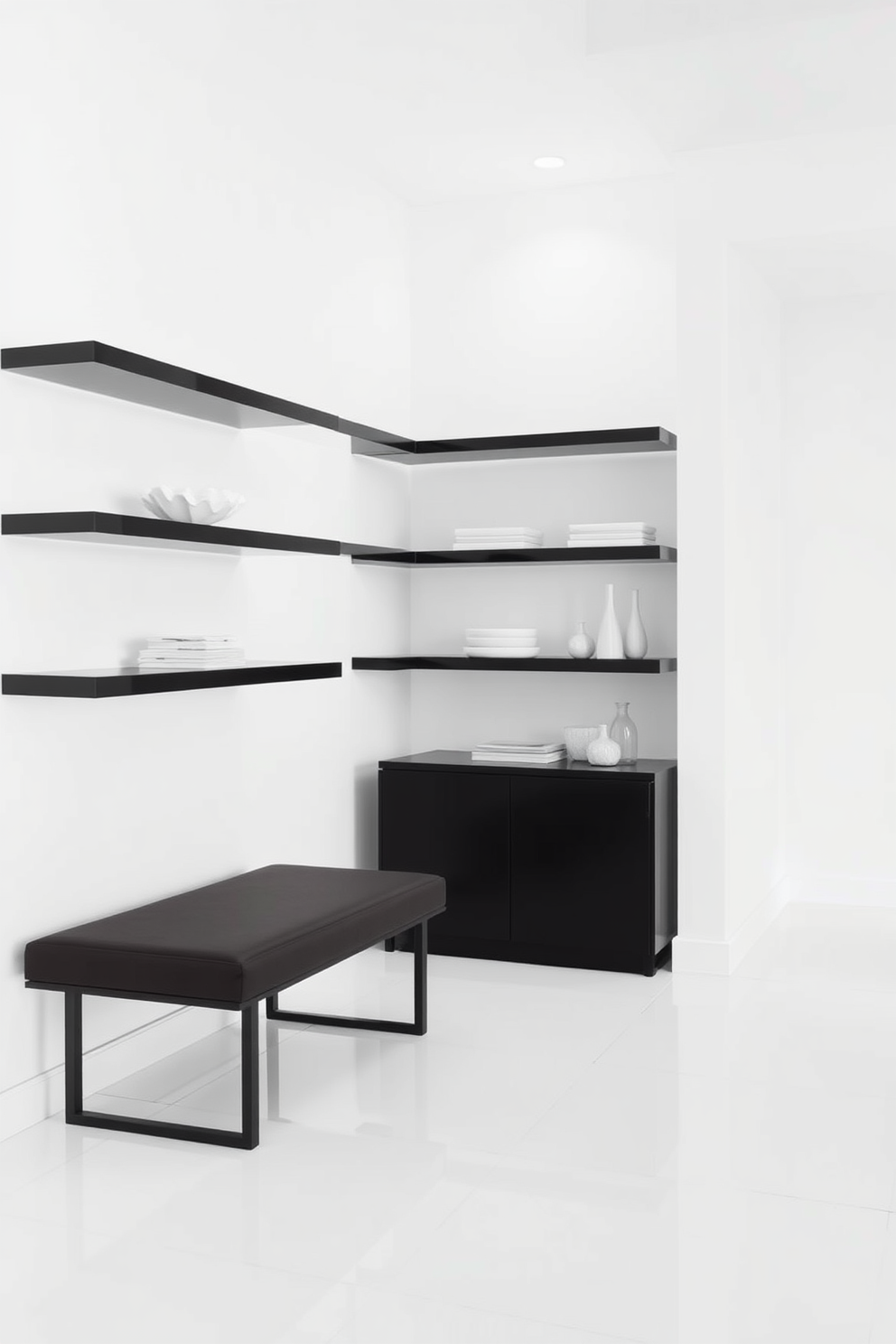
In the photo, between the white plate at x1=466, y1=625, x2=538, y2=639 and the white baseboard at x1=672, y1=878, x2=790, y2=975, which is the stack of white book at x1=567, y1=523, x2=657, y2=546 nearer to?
the white plate at x1=466, y1=625, x2=538, y2=639

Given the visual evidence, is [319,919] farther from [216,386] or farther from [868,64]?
[868,64]

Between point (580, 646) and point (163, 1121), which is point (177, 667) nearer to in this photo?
point (163, 1121)

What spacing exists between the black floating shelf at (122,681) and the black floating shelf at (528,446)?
5.16ft

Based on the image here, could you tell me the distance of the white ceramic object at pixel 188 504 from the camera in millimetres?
3439

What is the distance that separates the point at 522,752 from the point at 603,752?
326mm

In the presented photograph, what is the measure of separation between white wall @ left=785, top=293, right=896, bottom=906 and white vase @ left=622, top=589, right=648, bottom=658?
1182 mm

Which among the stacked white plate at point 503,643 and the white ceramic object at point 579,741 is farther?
the stacked white plate at point 503,643

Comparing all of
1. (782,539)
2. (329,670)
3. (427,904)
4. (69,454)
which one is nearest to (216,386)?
(69,454)

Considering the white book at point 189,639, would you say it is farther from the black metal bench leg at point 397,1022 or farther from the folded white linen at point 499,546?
the folded white linen at point 499,546

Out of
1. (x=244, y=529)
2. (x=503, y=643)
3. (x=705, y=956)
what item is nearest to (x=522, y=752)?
(x=503, y=643)

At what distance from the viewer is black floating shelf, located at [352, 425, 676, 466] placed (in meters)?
4.73

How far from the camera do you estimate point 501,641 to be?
5000mm

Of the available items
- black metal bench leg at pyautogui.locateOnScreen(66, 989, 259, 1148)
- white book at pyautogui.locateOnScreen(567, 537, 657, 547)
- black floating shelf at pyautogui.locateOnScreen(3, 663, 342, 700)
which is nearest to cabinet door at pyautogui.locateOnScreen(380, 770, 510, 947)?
white book at pyautogui.locateOnScreen(567, 537, 657, 547)

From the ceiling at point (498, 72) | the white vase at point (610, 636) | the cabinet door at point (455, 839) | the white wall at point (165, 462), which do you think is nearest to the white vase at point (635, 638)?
the white vase at point (610, 636)
